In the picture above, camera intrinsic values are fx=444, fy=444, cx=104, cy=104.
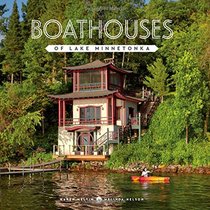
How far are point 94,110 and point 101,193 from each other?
2199 centimetres

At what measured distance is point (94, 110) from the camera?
48.9 m

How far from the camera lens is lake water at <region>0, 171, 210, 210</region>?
23.6 metres

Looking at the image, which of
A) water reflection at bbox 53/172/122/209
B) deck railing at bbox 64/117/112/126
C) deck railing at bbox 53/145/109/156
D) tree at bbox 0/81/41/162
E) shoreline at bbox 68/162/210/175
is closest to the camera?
water reflection at bbox 53/172/122/209

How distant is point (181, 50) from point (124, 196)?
33608 mm

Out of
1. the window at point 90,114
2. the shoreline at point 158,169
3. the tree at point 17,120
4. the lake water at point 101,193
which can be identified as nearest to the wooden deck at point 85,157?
the shoreline at point 158,169

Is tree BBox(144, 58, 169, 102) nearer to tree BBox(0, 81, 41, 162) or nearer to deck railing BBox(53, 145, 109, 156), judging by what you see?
deck railing BBox(53, 145, 109, 156)

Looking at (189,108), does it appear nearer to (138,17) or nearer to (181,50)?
(181,50)

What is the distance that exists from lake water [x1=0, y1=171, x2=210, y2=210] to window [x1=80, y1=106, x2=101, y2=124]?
11.5 m

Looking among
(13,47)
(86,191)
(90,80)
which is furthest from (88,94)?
(13,47)

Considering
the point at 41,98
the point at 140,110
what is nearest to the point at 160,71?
the point at 140,110

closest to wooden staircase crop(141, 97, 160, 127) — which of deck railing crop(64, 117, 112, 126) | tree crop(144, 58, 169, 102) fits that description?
tree crop(144, 58, 169, 102)

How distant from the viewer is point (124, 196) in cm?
2645

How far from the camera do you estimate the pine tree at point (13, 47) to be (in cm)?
6569

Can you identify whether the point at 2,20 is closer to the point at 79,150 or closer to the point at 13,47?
the point at 13,47
